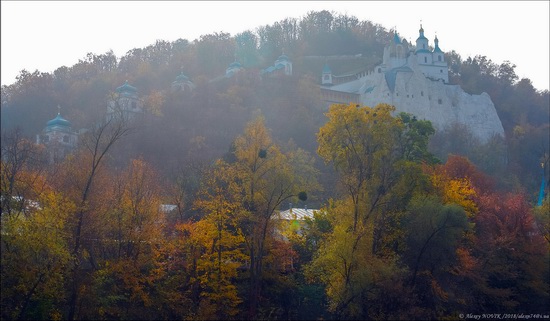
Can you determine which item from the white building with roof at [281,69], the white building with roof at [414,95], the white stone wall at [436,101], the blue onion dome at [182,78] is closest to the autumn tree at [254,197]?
the white building with roof at [414,95]

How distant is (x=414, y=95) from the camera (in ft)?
198

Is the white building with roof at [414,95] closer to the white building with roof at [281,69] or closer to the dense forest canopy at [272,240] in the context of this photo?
the white building with roof at [281,69]

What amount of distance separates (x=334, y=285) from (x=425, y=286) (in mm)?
3675

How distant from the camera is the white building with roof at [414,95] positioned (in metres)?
60.2

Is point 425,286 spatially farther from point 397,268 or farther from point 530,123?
point 530,123

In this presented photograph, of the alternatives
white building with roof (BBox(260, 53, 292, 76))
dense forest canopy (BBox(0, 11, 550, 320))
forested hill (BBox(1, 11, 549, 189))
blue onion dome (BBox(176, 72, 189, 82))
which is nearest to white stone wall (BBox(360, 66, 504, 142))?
forested hill (BBox(1, 11, 549, 189))

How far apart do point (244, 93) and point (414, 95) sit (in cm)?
1500

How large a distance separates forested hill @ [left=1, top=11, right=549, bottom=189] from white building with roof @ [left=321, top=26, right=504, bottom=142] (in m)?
2.76

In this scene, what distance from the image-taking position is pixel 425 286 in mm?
25797

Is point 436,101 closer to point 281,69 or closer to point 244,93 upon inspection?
point 281,69

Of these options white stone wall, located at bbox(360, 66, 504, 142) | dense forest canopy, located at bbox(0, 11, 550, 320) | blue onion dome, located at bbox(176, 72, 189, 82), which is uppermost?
blue onion dome, located at bbox(176, 72, 189, 82)

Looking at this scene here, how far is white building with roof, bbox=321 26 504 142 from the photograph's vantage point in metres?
60.2

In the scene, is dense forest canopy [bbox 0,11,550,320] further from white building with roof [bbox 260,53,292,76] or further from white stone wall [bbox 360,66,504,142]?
white building with roof [bbox 260,53,292,76]

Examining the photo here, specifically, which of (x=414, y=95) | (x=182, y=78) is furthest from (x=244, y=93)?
(x=414, y=95)
